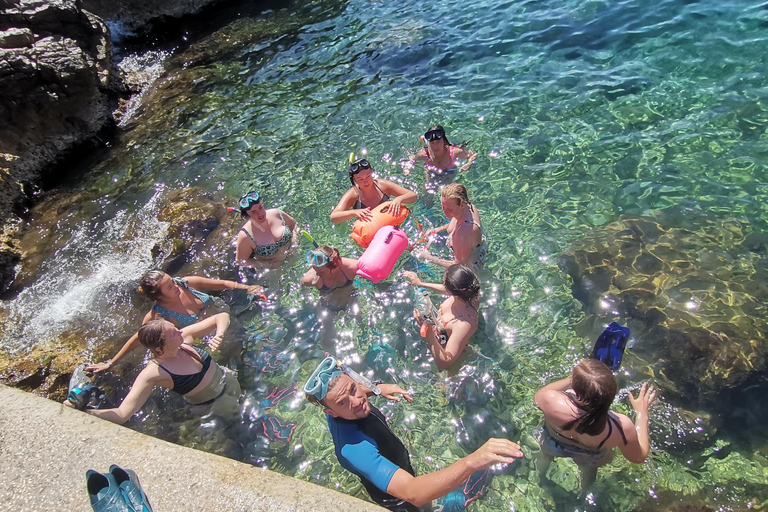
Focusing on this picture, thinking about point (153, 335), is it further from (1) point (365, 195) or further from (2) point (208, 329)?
(1) point (365, 195)

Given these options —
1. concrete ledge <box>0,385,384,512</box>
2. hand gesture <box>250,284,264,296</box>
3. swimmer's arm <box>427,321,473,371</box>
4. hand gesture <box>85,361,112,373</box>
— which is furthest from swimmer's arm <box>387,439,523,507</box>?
hand gesture <box>85,361,112,373</box>

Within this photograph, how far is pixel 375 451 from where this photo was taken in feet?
10.0

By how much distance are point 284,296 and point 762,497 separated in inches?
196

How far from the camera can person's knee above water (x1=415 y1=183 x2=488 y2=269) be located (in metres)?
4.78

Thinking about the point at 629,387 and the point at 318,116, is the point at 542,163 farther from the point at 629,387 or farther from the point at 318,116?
the point at 318,116

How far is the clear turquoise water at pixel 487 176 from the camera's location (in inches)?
157

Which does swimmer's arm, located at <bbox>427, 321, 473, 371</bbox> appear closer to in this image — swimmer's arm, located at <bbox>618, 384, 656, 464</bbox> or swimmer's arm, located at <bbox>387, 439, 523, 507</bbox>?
swimmer's arm, located at <bbox>387, 439, 523, 507</bbox>

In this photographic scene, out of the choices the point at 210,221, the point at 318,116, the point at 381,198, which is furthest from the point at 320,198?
the point at 318,116

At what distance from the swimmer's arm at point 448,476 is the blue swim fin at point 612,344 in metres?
1.17

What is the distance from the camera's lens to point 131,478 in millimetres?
2809

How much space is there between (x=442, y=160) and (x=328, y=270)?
293 cm

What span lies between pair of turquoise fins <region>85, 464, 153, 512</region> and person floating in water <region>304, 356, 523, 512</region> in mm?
1231

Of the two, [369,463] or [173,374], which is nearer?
[369,463]

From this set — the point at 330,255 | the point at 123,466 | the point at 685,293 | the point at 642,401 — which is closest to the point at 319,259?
the point at 330,255
